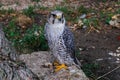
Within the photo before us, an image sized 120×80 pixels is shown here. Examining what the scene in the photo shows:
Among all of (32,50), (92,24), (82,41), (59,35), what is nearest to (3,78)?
(59,35)

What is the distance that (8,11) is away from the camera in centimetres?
777

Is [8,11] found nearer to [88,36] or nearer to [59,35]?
[88,36]

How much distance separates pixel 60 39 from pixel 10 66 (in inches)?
114

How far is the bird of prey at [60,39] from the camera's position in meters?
4.76

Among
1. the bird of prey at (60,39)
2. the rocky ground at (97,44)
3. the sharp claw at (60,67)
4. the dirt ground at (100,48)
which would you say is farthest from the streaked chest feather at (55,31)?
the dirt ground at (100,48)

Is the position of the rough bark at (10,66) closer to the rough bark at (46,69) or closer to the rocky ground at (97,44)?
the rough bark at (46,69)

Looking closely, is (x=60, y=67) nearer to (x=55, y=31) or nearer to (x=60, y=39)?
(x=60, y=39)

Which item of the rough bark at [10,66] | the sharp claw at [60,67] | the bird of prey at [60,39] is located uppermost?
the rough bark at [10,66]

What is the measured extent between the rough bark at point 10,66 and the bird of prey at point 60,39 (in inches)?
105

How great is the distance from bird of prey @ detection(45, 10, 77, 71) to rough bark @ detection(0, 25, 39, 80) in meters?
2.66

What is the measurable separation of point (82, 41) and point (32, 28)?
1.04 metres

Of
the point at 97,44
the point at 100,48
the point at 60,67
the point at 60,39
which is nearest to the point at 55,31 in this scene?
the point at 60,39

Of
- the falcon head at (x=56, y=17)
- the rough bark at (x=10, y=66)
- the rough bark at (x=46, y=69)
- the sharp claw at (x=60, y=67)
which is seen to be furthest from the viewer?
the sharp claw at (x=60, y=67)

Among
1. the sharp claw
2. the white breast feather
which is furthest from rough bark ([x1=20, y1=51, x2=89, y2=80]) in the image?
the white breast feather
